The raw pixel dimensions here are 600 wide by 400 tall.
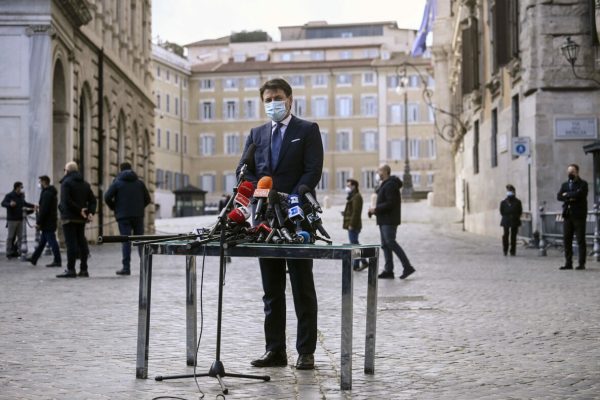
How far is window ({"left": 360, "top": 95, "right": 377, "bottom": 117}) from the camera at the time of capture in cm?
9681

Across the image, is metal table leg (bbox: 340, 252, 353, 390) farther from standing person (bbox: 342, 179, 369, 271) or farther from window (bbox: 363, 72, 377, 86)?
window (bbox: 363, 72, 377, 86)

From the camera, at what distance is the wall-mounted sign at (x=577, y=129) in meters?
25.5

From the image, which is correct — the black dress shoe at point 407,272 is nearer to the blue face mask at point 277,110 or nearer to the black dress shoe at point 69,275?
the black dress shoe at point 69,275

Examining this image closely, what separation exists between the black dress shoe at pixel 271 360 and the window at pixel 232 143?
302ft

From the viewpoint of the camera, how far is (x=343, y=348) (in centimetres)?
624

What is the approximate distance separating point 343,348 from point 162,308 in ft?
18.1

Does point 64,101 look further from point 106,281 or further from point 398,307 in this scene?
point 398,307

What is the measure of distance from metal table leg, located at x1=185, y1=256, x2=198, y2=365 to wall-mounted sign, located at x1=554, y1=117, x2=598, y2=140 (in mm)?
19854

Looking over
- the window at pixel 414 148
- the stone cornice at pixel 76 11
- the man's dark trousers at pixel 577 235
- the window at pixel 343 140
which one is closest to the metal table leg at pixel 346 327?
the man's dark trousers at pixel 577 235

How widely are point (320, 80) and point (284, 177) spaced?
91.7 meters

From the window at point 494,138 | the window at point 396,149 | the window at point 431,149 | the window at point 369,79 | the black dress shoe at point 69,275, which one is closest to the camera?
the black dress shoe at point 69,275

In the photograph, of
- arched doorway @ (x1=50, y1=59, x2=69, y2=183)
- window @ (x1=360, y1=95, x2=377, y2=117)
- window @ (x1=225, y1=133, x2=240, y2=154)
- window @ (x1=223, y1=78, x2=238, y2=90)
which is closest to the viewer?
arched doorway @ (x1=50, y1=59, x2=69, y2=183)

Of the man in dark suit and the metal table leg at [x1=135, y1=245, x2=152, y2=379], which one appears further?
the man in dark suit

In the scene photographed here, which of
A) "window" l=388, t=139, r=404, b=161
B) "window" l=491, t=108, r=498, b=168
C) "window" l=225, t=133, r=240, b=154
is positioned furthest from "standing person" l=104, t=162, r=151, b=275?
"window" l=225, t=133, r=240, b=154
